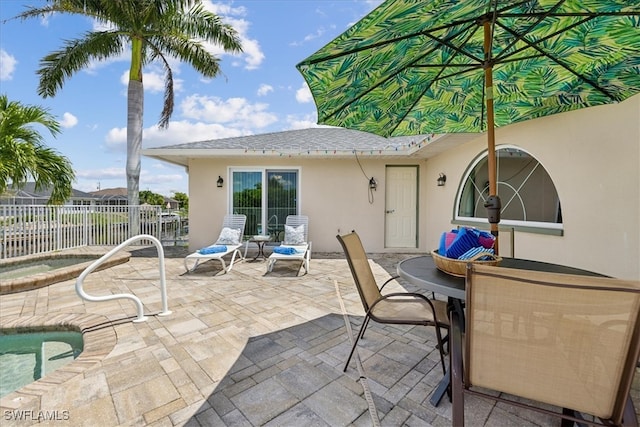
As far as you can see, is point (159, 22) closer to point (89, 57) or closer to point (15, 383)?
point (89, 57)

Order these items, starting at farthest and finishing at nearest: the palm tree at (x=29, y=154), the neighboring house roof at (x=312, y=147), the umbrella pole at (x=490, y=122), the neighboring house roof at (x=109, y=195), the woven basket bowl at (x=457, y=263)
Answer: the neighboring house roof at (x=109, y=195) → the neighboring house roof at (x=312, y=147) → the palm tree at (x=29, y=154) → the umbrella pole at (x=490, y=122) → the woven basket bowl at (x=457, y=263)

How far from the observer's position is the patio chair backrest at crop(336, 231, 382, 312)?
225 centimetres

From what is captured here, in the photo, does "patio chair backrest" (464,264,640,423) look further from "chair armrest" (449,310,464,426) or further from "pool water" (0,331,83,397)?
"pool water" (0,331,83,397)

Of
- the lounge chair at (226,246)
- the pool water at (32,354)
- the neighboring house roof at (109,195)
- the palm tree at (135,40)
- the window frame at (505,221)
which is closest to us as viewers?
the pool water at (32,354)

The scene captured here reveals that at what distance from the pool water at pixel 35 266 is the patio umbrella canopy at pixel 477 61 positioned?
21.3ft

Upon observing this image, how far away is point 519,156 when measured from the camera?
4340 millimetres

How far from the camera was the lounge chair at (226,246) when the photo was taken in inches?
211

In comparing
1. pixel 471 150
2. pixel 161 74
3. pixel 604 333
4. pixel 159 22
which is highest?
pixel 159 22

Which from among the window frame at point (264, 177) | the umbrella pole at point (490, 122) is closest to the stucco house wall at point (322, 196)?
the window frame at point (264, 177)

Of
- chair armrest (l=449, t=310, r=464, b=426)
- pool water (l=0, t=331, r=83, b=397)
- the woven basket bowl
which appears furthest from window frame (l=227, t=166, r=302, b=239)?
chair armrest (l=449, t=310, r=464, b=426)

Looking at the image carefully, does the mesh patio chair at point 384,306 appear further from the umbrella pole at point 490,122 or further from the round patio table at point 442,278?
the umbrella pole at point 490,122

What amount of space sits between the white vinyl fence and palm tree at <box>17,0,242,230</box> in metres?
0.38

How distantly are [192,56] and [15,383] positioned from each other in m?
9.82

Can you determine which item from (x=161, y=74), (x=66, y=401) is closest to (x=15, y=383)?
(x=66, y=401)
